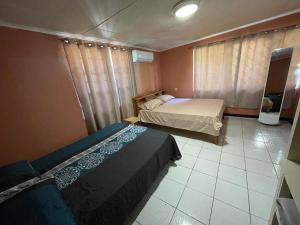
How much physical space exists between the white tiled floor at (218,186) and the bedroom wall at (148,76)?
2208 millimetres

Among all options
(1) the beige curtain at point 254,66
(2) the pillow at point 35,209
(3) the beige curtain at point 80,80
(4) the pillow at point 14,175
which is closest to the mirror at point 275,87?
(1) the beige curtain at point 254,66

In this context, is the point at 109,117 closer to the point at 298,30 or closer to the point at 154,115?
the point at 154,115

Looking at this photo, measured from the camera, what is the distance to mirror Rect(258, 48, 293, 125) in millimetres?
2830

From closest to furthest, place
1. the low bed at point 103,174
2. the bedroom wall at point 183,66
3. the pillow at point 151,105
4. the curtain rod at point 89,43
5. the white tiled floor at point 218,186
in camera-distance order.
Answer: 1. the low bed at point 103,174
2. the white tiled floor at point 218,186
3. the curtain rod at point 89,43
4. the bedroom wall at point 183,66
5. the pillow at point 151,105

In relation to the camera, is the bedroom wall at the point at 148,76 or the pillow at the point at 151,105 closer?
the pillow at the point at 151,105

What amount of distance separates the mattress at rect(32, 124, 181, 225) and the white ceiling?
5.75 feet

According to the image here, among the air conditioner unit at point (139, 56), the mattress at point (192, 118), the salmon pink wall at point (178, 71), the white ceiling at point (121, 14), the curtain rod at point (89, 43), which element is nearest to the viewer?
the white ceiling at point (121, 14)

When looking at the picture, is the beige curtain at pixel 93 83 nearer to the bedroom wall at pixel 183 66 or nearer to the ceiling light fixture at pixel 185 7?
the ceiling light fixture at pixel 185 7

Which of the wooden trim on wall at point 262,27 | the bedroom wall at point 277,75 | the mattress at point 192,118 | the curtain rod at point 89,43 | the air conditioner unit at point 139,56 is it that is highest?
the wooden trim on wall at point 262,27

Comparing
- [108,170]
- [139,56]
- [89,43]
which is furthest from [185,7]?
[108,170]

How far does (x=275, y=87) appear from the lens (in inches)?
120

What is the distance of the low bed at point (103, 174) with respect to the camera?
0.99m

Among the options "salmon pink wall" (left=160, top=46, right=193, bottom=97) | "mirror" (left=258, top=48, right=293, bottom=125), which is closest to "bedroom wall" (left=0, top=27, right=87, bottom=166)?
"salmon pink wall" (left=160, top=46, right=193, bottom=97)

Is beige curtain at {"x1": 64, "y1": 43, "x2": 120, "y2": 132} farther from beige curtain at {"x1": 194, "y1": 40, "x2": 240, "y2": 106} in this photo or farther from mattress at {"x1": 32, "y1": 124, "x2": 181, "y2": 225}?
beige curtain at {"x1": 194, "y1": 40, "x2": 240, "y2": 106}
